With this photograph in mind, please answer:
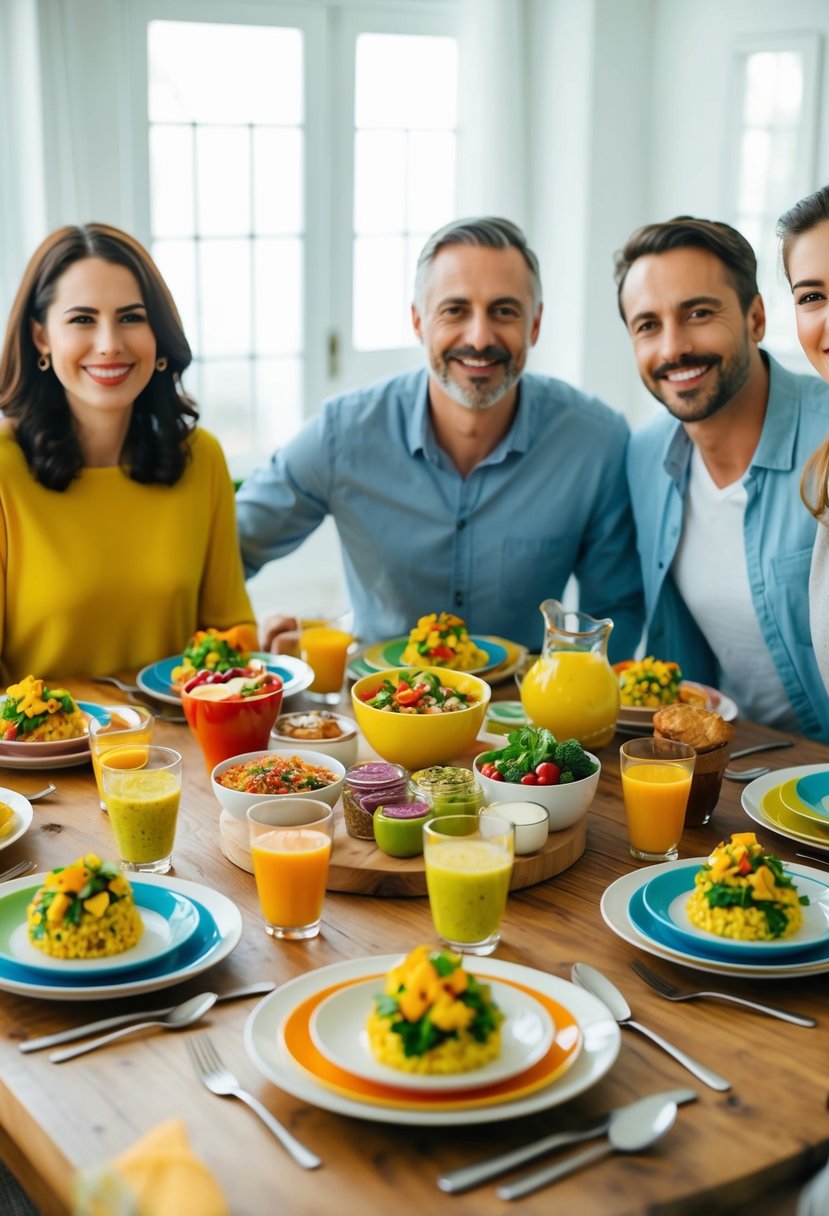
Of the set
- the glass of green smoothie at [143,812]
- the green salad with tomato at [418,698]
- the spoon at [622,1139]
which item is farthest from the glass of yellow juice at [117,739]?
the spoon at [622,1139]

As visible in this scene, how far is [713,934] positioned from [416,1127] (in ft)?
1.38

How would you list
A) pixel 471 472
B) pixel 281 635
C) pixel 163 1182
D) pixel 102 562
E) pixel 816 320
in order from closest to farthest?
1. pixel 163 1182
2. pixel 816 320
3. pixel 281 635
4. pixel 102 562
5. pixel 471 472

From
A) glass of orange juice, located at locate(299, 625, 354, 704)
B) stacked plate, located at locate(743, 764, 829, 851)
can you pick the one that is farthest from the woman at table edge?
glass of orange juice, located at locate(299, 625, 354, 704)

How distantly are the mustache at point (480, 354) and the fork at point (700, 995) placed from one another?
1.67 metres

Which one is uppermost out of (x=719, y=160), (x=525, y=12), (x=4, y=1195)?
(x=525, y=12)

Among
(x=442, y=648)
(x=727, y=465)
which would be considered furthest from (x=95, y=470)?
(x=727, y=465)

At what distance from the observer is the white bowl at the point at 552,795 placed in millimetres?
1619

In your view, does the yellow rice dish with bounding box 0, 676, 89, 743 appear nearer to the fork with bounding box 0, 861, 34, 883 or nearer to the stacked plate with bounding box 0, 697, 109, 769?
the stacked plate with bounding box 0, 697, 109, 769

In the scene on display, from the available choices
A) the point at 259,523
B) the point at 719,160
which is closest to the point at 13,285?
the point at 259,523

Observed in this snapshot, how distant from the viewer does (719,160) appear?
492cm

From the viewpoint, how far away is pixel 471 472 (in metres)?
2.89

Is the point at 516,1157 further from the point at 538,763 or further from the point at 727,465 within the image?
the point at 727,465

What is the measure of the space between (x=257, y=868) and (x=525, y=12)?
4549 millimetres

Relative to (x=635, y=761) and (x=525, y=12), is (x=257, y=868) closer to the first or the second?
(x=635, y=761)
